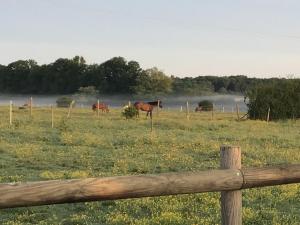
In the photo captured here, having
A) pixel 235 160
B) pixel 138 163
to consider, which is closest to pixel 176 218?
pixel 235 160

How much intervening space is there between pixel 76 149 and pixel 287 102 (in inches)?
1428

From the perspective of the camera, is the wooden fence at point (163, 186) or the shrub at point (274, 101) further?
the shrub at point (274, 101)

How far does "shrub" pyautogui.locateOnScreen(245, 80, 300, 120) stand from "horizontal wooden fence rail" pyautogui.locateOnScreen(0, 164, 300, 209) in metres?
46.1

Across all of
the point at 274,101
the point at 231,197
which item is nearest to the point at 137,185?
the point at 231,197

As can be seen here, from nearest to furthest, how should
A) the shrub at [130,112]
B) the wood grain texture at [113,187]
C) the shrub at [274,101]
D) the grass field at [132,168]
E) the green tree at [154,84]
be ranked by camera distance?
the wood grain texture at [113,187], the grass field at [132,168], the shrub at [130,112], the shrub at [274,101], the green tree at [154,84]

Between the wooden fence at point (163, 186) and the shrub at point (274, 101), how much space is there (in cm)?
4613

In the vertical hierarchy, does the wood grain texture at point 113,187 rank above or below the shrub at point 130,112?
above

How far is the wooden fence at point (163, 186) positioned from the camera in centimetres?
344

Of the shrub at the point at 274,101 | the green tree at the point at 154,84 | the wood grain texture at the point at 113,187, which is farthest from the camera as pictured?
the green tree at the point at 154,84

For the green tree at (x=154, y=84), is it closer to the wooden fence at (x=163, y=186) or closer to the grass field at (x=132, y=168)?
the grass field at (x=132, y=168)

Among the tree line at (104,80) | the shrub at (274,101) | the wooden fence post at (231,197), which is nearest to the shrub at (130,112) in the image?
the shrub at (274,101)

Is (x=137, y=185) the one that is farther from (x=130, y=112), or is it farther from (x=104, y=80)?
(x=104, y=80)

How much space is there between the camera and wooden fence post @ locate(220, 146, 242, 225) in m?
4.10

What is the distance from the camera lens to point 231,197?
4.12 metres
